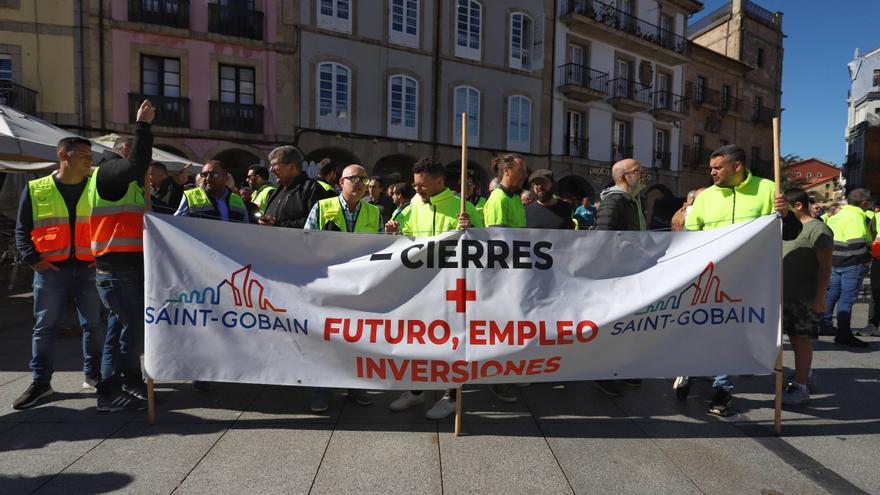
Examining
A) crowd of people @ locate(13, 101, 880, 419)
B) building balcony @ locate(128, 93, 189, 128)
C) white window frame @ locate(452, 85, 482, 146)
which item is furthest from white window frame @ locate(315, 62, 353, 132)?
crowd of people @ locate(13, 101, 880, 419)

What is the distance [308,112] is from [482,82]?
6.86m

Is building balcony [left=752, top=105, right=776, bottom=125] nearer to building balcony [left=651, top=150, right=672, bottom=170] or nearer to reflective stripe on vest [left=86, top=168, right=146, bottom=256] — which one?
building balcony [left=651, top=150, right=672, bottom=170]

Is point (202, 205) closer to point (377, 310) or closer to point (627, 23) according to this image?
point (377, 310)

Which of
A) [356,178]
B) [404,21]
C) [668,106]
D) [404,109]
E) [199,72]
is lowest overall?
Answer: [356,178]

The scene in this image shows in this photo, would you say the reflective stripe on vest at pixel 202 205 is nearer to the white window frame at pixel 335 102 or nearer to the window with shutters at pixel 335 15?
the white window frame at pixel 335 102

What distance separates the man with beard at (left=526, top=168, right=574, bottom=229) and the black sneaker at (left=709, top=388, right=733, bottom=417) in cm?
192

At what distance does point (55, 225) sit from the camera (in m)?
3.72

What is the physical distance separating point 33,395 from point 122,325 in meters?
0.83

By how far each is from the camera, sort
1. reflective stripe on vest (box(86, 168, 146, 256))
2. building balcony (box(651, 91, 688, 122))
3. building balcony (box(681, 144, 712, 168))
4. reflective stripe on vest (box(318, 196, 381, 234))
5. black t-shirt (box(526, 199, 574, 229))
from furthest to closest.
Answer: building balcony (box(681, 144, 712, 168))
building balcony (box(651, 91, 688, 122))
black t-shirt (box(526, 199, 574, 229))
reflective stripe on vest (box(318, 196, 381, 234))
reflective stripe on vest (box(86, 168, 146, 256))

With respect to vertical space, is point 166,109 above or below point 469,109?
below

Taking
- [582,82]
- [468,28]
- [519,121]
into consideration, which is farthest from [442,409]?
[582,82]

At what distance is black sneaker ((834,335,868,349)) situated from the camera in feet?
20.5

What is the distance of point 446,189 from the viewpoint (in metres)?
3.96

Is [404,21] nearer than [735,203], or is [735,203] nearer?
[735,203]
